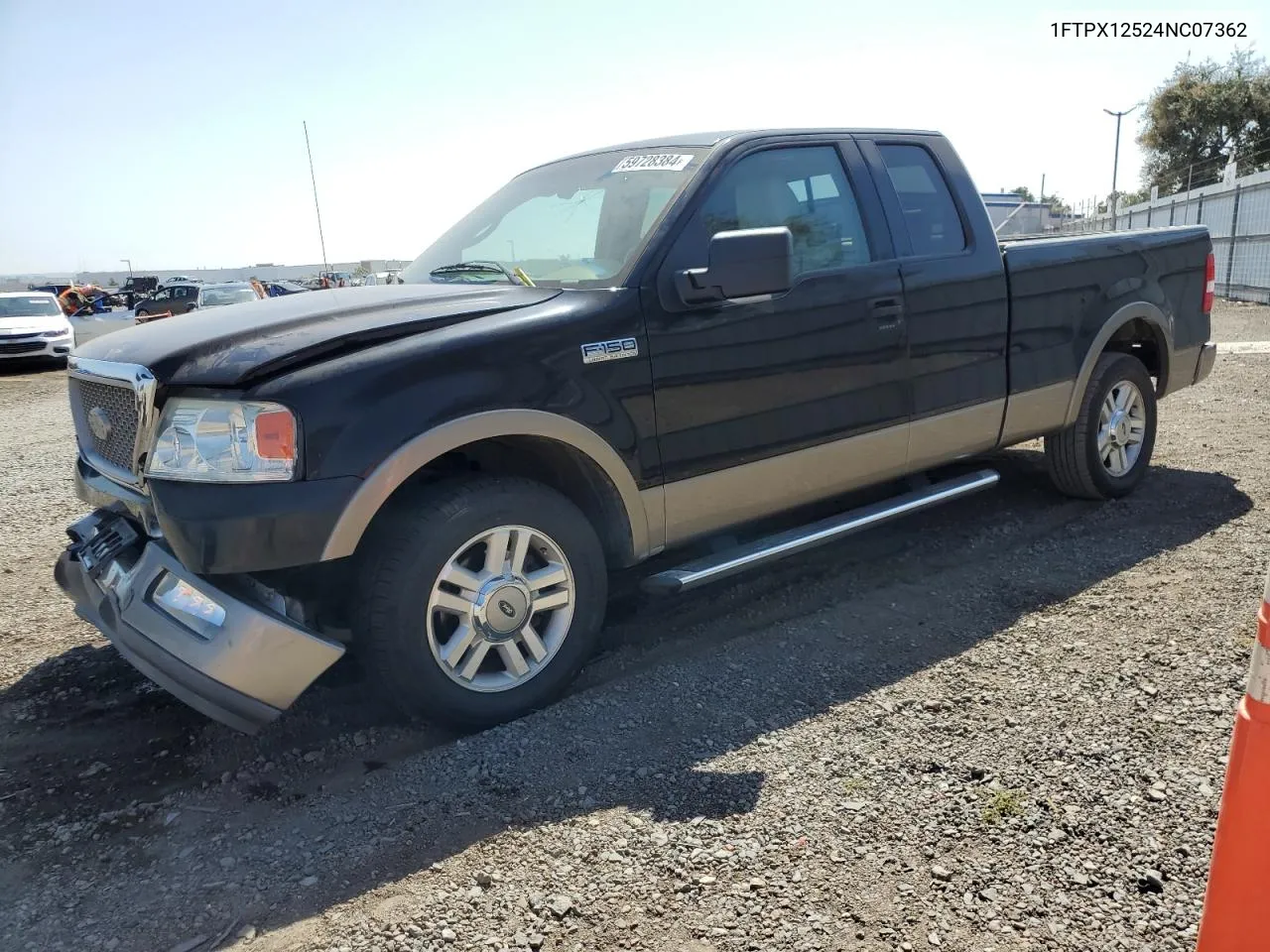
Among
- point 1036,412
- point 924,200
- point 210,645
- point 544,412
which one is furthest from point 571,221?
point 1036,412

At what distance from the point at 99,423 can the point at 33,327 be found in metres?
16.7

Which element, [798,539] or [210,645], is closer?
[210,645]

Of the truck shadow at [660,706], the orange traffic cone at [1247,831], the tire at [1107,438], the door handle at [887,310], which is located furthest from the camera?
the tire at [1107,438]

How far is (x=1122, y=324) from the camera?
17.1ft

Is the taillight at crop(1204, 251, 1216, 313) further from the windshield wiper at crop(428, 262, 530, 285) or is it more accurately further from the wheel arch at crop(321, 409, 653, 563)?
the windshield wiper at crop(428, 262, 530, 285)

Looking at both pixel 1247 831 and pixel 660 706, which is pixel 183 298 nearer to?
pixel 660 706

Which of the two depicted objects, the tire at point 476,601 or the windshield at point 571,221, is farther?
the windshield at point 571,221

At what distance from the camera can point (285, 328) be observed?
301cm

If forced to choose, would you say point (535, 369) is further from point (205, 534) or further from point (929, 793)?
point (929, 793)

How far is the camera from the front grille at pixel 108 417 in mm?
3047

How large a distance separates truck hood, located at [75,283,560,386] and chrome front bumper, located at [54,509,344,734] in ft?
2.00

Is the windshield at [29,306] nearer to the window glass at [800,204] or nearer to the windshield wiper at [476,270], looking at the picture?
the windshield wiper at [476,270]

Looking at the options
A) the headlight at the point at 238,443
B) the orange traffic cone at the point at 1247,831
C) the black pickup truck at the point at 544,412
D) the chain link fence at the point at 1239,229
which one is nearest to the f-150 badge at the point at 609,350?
the black pickup truck at the point at 544,412

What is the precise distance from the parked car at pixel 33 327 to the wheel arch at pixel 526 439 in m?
17.1
